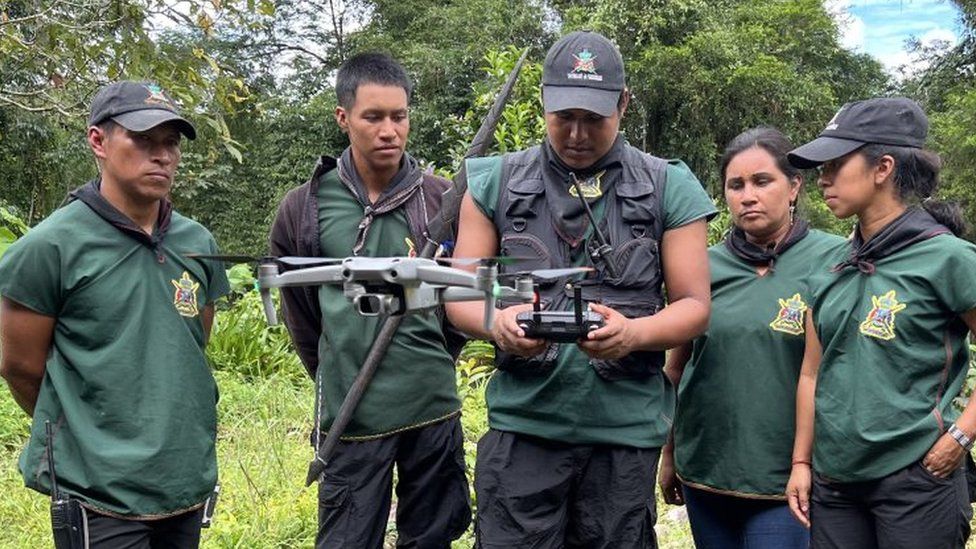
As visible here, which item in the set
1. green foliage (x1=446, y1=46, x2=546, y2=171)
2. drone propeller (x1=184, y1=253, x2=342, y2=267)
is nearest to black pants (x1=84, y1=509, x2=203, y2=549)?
Result: drone propeller (x1=184, y1=253, x2=342, y2=267)

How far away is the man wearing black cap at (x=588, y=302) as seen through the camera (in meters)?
2.53

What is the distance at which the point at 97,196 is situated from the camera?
Answer: 8.82ft

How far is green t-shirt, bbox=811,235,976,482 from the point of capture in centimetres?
254

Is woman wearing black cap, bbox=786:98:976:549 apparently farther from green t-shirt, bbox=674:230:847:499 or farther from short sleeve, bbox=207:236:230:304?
short sleeve, bbox=207:236:230:304

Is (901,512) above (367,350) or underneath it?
underneath

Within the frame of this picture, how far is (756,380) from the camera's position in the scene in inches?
115

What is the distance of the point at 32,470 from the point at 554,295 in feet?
4.83

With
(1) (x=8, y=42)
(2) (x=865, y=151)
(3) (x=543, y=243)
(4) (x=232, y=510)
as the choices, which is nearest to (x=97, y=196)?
(3) (x=543, y=243)

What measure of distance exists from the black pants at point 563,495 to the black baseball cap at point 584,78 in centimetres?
89

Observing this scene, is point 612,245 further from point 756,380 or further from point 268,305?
point 268,305

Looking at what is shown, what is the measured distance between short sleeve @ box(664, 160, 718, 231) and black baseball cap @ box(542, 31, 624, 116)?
0.27 metres

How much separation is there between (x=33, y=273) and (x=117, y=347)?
286mm

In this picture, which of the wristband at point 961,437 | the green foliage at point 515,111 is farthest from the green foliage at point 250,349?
the wristband at point 961,437

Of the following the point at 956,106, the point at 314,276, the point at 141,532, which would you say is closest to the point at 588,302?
the point at 314,276
